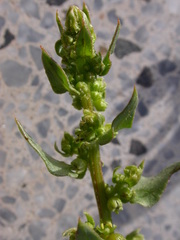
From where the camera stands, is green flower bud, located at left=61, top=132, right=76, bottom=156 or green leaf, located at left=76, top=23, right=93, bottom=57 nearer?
green leaf, located at left=76, top=23, right=93, bottom=57

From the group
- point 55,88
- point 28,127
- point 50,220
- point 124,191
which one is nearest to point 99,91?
point 55,88

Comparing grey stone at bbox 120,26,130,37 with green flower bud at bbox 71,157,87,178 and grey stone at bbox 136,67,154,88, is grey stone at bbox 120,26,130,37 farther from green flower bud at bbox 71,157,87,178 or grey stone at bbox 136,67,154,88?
green flower bud at bbox 71,157,87,178

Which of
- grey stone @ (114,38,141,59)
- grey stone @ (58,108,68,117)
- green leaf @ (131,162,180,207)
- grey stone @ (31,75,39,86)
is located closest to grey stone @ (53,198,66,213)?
grey stone @ (58,108,68,117)

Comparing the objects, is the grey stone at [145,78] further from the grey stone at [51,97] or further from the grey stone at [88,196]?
the grey stone at [88,196]

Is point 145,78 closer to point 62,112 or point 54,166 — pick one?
point 62,112

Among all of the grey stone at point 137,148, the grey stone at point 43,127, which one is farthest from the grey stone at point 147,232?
the grey stone at point 43,127
